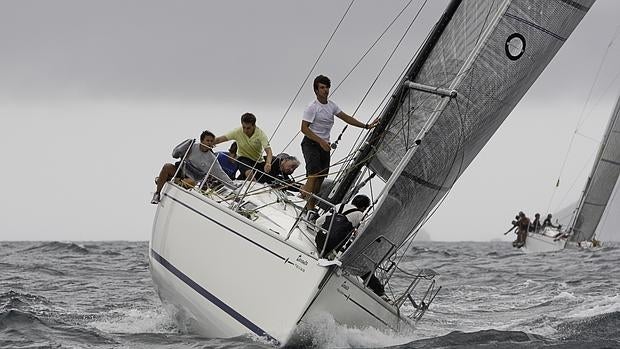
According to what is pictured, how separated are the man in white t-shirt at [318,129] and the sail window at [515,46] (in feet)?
5.97

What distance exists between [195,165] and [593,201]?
27129 millimetres

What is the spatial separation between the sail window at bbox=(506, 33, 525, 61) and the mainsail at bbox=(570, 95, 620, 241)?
1046 inches

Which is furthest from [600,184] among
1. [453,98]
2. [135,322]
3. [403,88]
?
[453,98]

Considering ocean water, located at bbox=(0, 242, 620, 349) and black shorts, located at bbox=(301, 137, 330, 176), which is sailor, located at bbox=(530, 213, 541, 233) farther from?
black shorts, located at bbox=(301, 137, 330, 176)

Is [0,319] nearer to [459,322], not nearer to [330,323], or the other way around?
[330,323]

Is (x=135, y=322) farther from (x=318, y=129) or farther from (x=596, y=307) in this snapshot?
(x=596, y=307)

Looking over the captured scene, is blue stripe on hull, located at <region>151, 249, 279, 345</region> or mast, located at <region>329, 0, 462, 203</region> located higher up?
mast, located at <region>329, 0, 462, 203</region>

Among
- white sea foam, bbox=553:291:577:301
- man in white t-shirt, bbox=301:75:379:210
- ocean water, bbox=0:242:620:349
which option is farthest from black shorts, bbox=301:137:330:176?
white sea foam, bbox=553:291:577:301

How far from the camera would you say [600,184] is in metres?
35.9

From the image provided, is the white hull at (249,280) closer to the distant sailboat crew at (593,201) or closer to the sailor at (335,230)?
the sailor at (335,230)

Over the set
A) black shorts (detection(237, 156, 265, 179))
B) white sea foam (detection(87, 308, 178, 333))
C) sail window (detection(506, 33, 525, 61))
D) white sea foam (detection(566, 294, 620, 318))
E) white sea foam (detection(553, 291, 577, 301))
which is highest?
sail window (detection(506, 33, 525, 61))

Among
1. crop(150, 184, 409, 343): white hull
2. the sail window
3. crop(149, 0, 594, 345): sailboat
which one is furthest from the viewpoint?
the sail window

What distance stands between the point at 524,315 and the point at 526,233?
89.5 ft

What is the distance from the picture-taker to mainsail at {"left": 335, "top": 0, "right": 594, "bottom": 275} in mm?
8992
